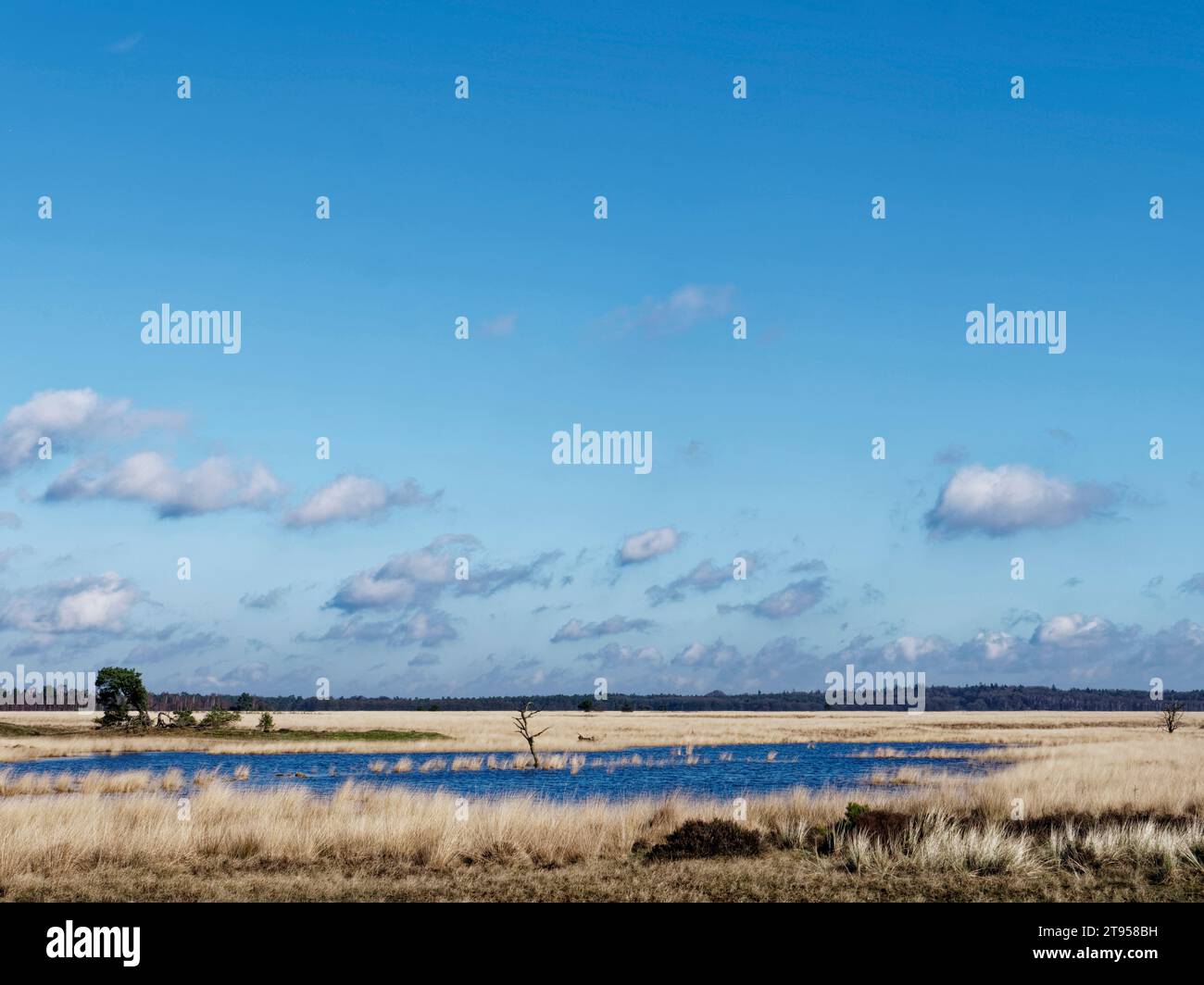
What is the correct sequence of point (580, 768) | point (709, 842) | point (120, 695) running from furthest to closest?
point (120, 695), point (580, 768), point (709, 842)

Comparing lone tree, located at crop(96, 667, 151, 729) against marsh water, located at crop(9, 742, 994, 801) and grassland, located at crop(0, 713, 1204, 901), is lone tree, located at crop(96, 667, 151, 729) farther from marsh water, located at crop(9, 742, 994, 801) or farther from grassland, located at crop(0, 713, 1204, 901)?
grassland, located at crop(0, 713, 1204, 901)

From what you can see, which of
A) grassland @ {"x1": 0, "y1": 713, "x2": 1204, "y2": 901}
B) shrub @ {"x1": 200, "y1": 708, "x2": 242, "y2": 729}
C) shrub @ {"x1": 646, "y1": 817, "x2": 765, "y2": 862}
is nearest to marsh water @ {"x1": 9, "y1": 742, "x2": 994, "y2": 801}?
grassland @ {"x1": 0, "y1": 713, "x2": 1204, "y2": 901}

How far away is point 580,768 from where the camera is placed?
53812 mm

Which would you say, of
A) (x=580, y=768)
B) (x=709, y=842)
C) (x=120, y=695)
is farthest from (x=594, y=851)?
(x=120, y=695)

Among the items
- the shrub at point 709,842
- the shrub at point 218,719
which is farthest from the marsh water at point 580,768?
the shrub at point 709,842

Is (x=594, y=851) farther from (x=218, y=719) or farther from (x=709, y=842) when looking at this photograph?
(x=218, y=719)

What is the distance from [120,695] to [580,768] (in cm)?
4206

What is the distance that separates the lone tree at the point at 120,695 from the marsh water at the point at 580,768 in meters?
13.0

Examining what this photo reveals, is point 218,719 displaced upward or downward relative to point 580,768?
downward

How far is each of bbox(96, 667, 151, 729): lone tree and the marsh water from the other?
13.0m

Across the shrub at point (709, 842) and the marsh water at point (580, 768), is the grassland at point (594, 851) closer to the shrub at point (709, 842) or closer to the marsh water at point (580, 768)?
the shrub at point (709, 842)

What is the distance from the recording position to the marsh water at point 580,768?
1715 inches

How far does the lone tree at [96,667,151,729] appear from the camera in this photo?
256 ft
